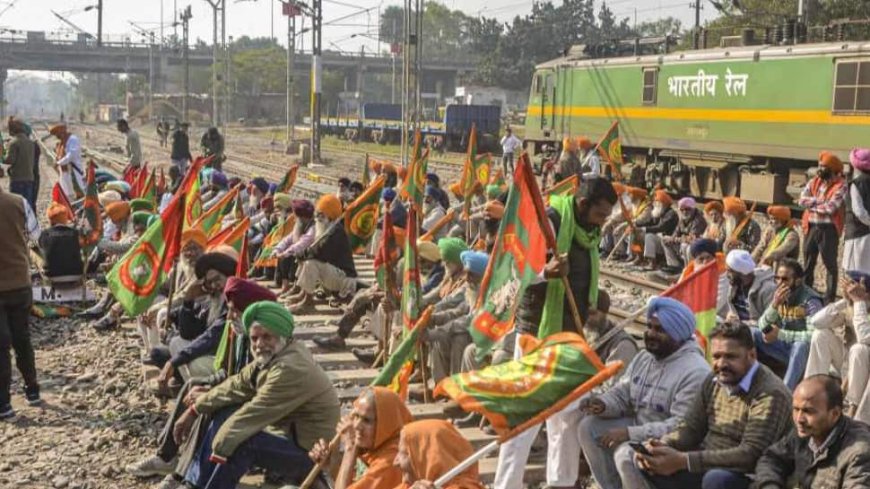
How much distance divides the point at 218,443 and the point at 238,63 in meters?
100

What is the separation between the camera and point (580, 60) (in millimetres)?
27703

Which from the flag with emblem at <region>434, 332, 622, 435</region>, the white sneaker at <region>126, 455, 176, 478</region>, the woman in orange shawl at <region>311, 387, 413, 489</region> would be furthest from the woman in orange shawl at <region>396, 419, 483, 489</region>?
the white sneaker at <region>126, 455, 176, 478</region>

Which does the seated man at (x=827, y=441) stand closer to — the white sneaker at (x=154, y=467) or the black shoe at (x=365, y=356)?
the white sneaker at (x=154, y=467)

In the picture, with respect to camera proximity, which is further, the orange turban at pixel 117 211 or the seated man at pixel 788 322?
the orange turban at pixel 117 211

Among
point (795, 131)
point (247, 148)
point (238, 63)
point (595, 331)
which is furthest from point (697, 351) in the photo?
point (238, 63)

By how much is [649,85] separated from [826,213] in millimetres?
13732

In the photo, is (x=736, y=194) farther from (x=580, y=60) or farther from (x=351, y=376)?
(x=351, y=376)

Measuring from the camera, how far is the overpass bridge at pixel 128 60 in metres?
90.4

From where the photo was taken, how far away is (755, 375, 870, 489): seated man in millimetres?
4301

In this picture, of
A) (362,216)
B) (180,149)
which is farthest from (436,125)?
(362,216)

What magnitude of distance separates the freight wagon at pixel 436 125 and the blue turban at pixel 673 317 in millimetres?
36002

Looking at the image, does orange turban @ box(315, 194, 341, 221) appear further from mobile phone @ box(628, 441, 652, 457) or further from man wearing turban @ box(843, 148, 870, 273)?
mobile phone @ box(628, 441, 652, 457)

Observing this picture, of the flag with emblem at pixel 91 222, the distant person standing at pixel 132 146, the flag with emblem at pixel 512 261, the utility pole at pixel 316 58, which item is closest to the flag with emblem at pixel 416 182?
the flag with emblem at pixel 91 222

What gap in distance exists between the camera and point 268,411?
5.65m
